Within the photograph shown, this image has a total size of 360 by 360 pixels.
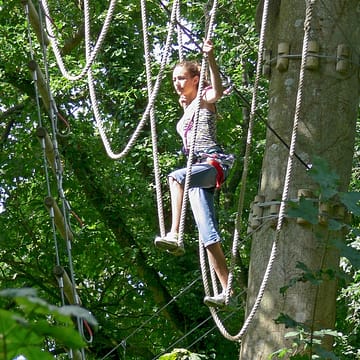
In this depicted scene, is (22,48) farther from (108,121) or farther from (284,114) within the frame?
(284,114)

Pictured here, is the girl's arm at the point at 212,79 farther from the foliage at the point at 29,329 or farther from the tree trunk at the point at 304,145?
the foliage at the point at 29,329

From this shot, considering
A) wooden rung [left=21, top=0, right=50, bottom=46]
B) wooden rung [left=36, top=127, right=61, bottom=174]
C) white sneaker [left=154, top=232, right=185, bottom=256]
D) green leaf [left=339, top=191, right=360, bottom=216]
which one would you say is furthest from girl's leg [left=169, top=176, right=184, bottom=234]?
green leaf [left=339, top=191, right=360, bottom=216]

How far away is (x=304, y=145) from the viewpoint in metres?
3.88

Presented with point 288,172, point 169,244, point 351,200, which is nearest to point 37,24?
point 169,244

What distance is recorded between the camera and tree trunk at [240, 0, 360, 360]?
378cm

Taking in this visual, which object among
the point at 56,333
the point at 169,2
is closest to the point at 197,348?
the point at 169,2

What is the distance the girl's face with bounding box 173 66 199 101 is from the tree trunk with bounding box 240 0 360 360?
0.33 meters

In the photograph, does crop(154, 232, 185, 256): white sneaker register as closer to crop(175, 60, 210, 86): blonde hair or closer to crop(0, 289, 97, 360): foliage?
crop(175, 60, 210, 86): blonde hair

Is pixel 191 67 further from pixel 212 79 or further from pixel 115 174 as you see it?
pixel 115 174

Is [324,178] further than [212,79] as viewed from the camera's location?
No

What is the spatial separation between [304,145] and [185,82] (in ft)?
1.99

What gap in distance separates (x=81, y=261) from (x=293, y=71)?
22.2 ft

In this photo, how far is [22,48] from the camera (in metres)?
9.55

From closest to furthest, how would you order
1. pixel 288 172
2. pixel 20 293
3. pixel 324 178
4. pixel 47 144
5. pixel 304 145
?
pixel 20 293 < pixel 324 178 < pixel 288 172 < pixel 304 145 < pixel 47 144
